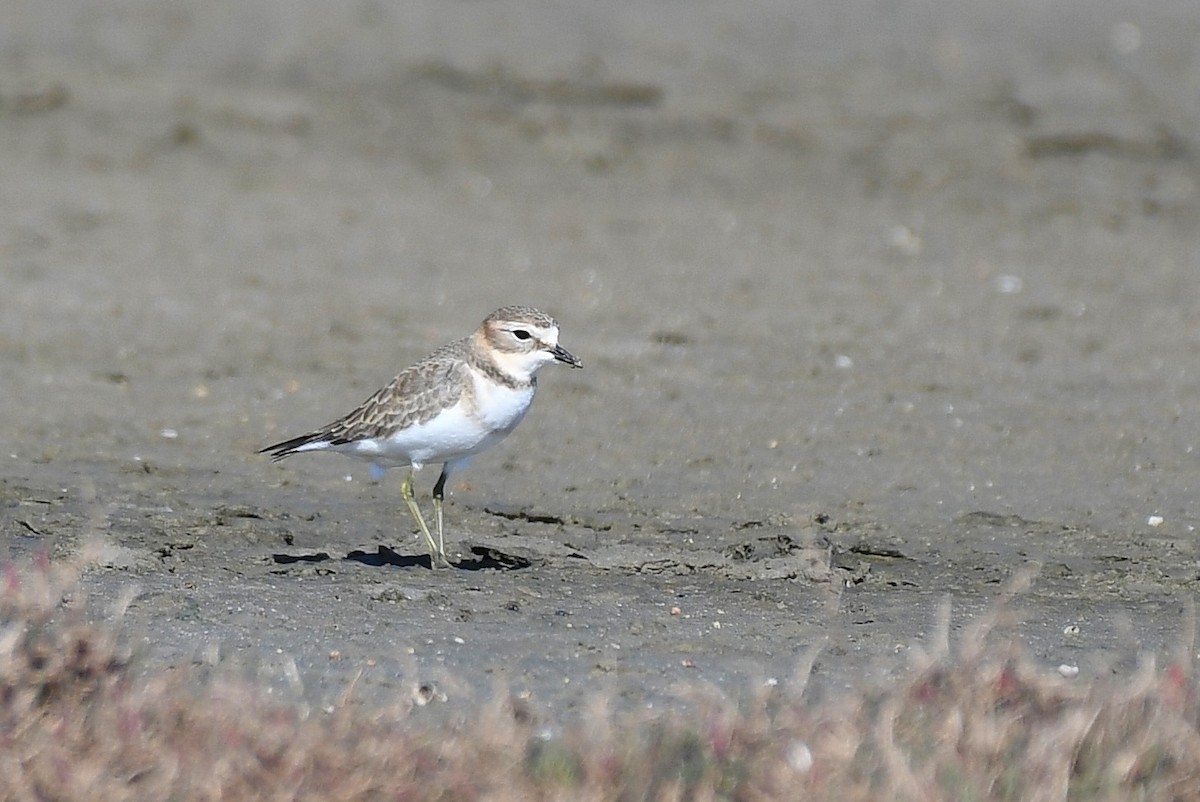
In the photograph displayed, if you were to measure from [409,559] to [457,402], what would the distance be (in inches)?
29.3

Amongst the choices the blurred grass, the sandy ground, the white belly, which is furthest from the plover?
the blurred grass

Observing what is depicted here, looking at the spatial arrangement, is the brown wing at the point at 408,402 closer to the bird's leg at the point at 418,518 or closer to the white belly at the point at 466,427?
the white belly at the point at 466,427

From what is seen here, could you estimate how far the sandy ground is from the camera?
275 inches

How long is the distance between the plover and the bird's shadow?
0.09 metres

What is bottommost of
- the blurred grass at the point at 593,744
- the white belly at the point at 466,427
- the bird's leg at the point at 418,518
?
the blurred grass at the point at 593,744

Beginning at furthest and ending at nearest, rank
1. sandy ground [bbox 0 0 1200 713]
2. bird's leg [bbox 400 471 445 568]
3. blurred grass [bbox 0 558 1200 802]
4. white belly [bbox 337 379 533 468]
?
bird's leg [bbox 400 471 445 568] → white belly [bbox 337 379 533 468] → sandy ground [bbox 0 0 1200 713] → blurred grass [bbox 0 558 1200 802]

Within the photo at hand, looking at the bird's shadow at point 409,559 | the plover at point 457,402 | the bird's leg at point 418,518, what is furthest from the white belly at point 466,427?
the bird's shadow at point 409,559

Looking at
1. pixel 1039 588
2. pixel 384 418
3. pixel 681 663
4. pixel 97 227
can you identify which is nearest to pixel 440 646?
pixel 681 663

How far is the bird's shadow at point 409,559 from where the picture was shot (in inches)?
293

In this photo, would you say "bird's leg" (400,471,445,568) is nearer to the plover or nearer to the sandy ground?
the plover

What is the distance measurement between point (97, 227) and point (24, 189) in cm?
107

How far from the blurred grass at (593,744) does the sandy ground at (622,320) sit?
53 cm

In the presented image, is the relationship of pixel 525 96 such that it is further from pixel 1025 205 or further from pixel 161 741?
pixel 161 741

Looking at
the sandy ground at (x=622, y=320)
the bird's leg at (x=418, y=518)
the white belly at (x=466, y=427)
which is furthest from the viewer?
the bird's leg at (x=418, y=518)
